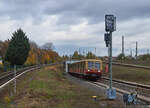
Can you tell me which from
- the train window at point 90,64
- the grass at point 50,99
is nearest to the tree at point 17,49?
the train window at point 90,64

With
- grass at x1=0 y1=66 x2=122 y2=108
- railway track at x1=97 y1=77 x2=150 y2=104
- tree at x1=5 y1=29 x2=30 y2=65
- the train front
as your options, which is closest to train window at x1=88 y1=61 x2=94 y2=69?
the train front

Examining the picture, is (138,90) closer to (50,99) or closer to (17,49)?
(50,99)

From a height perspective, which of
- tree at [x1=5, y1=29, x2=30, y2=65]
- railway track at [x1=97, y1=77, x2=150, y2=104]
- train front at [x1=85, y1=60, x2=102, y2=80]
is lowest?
railway track at [x1=97, y1=77, x2=150, y2=104]

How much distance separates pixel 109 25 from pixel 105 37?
777mm

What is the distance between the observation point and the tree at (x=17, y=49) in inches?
2388

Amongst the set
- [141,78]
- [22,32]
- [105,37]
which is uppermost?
[22,32]

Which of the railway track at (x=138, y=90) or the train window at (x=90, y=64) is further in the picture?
the train window at (x=90, y=64)

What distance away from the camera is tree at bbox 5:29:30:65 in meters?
60.7

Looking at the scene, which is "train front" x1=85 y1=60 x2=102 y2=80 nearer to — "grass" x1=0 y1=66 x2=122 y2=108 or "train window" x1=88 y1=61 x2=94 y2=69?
"train window" x1=88 y1=61 x2=94 y2=69

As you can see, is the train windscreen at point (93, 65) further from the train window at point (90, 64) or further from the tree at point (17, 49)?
the tree at point (17, 49)

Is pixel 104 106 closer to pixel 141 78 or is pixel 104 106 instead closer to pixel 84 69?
pixel 84 69

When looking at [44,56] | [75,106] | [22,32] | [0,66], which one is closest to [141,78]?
[75,106]

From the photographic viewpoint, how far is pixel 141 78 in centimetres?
3425

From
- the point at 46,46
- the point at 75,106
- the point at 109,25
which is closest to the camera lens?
the point at 75,106
